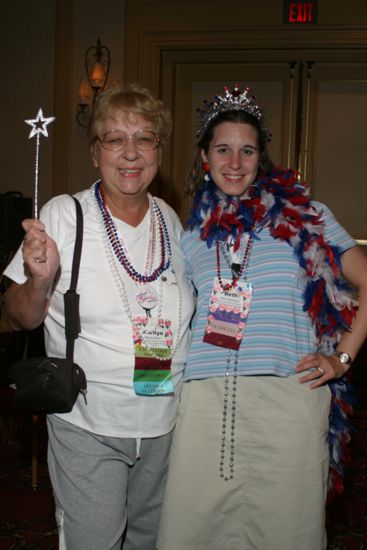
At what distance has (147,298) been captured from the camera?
198 cm

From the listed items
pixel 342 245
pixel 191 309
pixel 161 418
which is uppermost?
pixel 342 245

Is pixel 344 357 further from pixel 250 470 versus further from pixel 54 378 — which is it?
pixel 54 378

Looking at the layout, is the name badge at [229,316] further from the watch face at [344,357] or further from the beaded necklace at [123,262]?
the watch face at [344,357]

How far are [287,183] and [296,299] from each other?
0.45 metres

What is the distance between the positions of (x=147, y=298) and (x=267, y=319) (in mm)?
362

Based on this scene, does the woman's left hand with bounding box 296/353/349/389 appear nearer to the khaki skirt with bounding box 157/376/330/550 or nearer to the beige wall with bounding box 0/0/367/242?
the khaki skirt with bounding box 157/376/330/550

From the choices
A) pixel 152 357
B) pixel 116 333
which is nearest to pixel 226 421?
pixel 152 357

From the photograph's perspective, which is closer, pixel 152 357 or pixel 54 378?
pixel 54 378

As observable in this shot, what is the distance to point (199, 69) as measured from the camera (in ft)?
19.0

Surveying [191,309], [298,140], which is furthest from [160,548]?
[298,140]

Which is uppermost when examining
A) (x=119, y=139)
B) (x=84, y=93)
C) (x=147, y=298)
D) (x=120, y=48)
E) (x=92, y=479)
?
(x=120, y=48)

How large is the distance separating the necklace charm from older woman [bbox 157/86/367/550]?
0.15 m

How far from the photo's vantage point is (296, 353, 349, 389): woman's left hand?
1.94m

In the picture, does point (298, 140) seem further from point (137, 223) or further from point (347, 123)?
point (137, 223)
